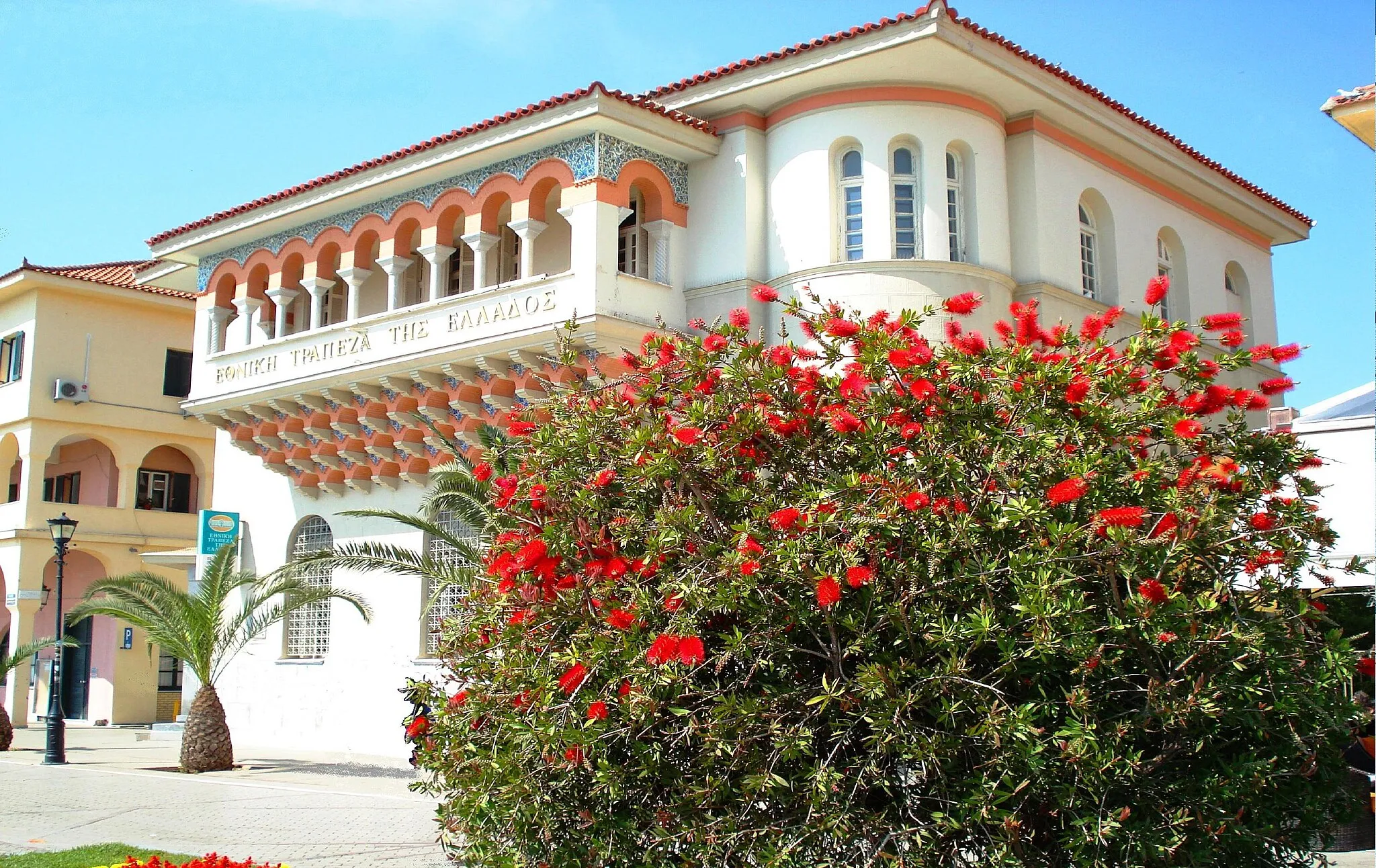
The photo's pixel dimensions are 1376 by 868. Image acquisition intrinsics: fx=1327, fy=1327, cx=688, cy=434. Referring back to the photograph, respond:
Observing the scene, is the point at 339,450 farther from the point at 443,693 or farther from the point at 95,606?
the point at 443,693

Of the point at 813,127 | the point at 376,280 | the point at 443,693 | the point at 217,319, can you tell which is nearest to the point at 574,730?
the point at 443,693

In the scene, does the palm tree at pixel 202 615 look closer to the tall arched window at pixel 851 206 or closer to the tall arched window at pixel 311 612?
the tall arched window at pixel 311 612

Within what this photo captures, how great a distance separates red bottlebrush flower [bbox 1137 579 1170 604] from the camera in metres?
4.74

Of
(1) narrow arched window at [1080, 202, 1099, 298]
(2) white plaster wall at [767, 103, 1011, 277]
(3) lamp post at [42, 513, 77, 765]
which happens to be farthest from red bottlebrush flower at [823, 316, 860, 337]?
(3) lamp post at [42, 513, 77, 765]

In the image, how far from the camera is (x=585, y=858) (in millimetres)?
5441

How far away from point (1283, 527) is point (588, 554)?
9.33 feet

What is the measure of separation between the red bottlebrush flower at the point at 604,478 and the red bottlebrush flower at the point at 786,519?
0.90m

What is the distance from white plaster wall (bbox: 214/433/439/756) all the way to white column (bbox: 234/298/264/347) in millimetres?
2086

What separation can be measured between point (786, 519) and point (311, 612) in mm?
16526

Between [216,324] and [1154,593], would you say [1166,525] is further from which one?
[216,324]

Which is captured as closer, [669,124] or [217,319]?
[669,124]

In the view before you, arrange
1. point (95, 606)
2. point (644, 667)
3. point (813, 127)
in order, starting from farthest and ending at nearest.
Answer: point (95, 606) < point (813, 127) < point (644, 667)

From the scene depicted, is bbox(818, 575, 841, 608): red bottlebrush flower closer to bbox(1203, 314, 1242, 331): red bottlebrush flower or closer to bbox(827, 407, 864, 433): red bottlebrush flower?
bbox(827, 407, 864, 433): red bottlebrush flower

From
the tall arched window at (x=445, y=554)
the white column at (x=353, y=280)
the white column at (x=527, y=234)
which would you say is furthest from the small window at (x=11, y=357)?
the white column at (x=527, y=234)
